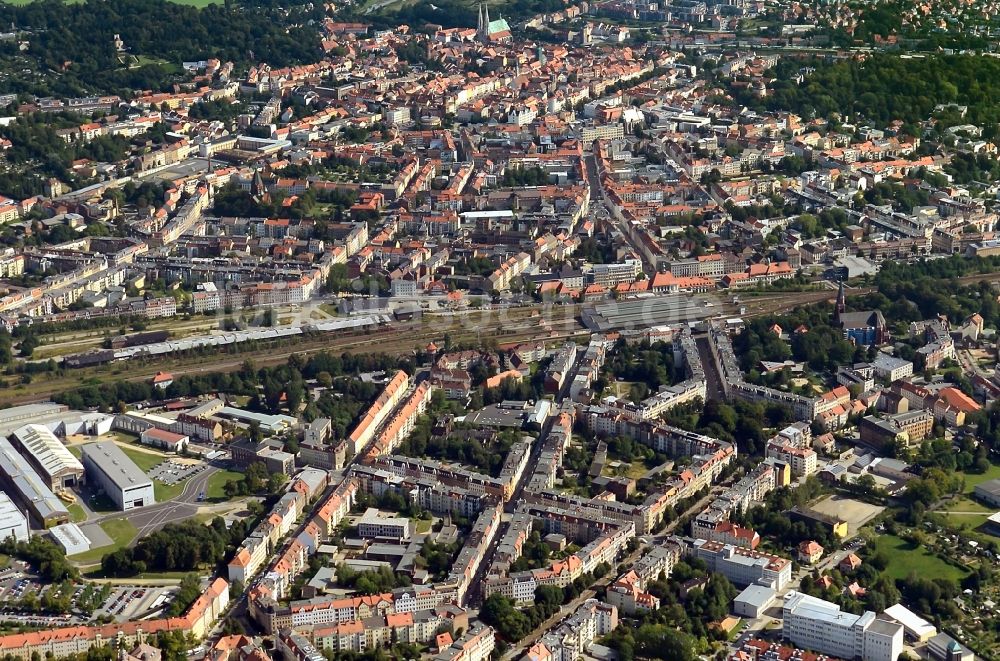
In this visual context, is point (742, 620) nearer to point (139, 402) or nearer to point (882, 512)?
point (882, 512)

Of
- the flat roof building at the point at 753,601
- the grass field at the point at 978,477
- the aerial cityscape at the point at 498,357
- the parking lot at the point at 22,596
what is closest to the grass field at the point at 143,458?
the aerial cityscape at the point at 498,357

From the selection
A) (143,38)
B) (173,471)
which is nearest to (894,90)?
(143,38)

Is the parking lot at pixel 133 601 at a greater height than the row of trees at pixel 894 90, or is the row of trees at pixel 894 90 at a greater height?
the row of trees at pixel 894 90

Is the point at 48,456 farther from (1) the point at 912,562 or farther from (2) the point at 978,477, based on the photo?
(2) the point at 978,477

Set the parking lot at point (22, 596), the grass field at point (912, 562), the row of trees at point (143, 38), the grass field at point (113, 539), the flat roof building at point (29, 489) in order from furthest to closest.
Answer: the row of trees at point (143, 38) < the flat roof building at point (29, 489) < the grass field at point (113, 539) < the grass field at point (912, 562) < the parking lot at point (22, 596)

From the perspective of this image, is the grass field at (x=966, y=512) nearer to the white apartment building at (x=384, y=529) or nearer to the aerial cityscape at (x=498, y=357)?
the aerial cityscape at (x=498, y=357)

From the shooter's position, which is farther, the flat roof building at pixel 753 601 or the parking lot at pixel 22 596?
the flat roof building at pixel 753 601

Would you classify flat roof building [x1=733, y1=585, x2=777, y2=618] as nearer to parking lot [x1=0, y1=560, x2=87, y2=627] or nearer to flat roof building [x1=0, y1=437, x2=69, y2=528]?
parking lot [x1=0, y1=560, x2=87, y2=627]
